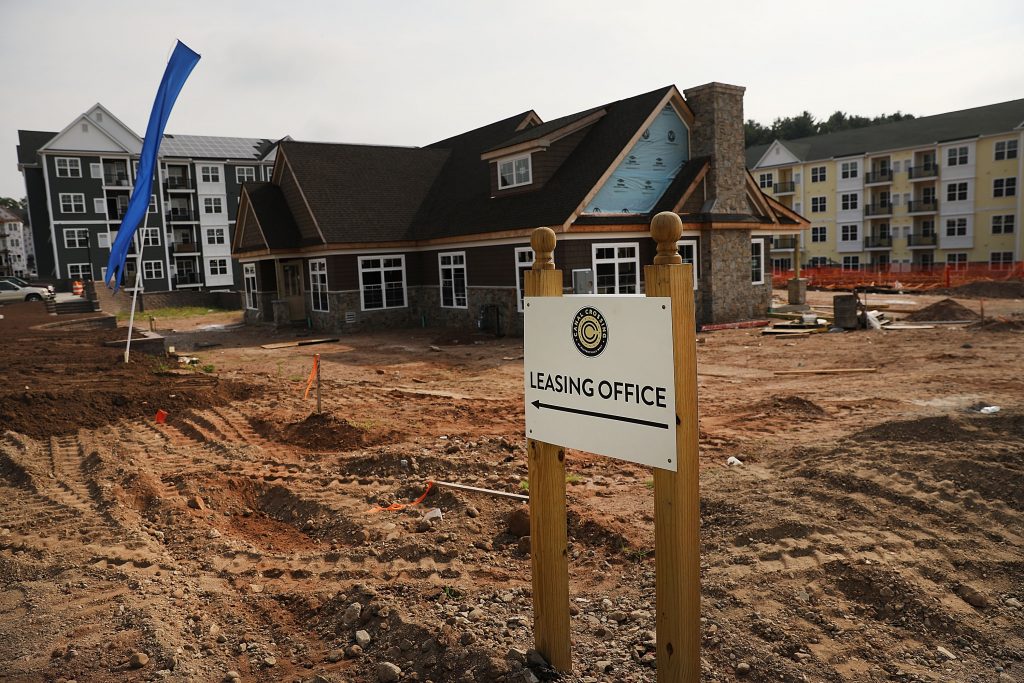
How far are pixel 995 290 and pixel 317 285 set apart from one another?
30.4 meters

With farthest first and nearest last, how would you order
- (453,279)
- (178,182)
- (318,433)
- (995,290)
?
1. (178,182)
2. (995,290)
3. (453,279)
4. (318,433)

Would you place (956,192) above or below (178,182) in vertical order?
below

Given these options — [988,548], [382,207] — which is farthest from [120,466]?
[382,207]

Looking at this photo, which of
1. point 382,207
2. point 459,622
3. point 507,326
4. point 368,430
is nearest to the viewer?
point 459,622

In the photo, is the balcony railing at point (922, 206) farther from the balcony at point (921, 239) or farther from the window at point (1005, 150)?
the window at point (1005, 150)

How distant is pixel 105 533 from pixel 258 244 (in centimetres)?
2547

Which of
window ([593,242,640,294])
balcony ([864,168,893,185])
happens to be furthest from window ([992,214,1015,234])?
window ([593,242,640,294])

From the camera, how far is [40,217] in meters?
60.1

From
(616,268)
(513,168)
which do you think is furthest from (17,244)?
(616,268)

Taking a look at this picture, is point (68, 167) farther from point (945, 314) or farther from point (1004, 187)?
point (1004, 187)

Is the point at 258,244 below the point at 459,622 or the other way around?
the other way around

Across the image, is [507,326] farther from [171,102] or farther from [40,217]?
[40,217]

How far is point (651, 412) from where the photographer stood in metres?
3.57

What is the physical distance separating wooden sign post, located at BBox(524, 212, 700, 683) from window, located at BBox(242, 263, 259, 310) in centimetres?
3041
